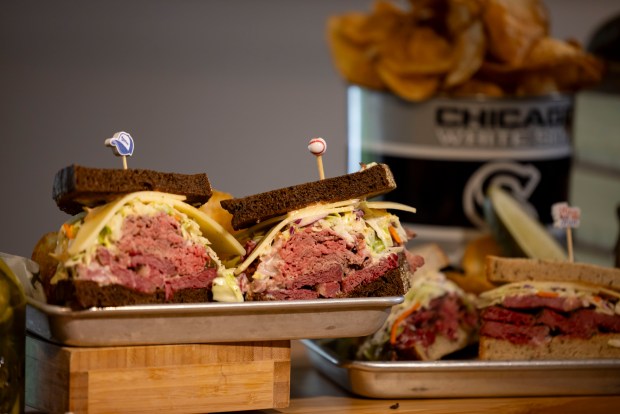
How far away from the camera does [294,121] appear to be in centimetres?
500

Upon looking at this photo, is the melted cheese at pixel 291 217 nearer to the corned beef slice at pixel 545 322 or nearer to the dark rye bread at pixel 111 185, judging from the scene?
the dark rye bread at pixel 111 185

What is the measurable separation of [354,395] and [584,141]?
2.31 metres

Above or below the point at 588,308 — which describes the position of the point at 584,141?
above

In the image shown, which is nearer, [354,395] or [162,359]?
[162,359]

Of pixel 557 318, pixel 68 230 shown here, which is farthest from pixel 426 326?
pixel 68 230

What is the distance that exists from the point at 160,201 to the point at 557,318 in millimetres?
929

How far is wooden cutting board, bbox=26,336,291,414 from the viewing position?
1606 mm

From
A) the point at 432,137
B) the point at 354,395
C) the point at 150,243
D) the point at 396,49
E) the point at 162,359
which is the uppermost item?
the point at 396,49

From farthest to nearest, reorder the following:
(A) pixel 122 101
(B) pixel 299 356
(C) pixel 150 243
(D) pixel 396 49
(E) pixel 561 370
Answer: (A) pixel 122 101
(D) pixel 396 49
(B) pixel 299 356
(E) pixel 561 370
(C) pixel 150 243

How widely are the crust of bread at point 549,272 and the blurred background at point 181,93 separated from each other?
72.6 inches

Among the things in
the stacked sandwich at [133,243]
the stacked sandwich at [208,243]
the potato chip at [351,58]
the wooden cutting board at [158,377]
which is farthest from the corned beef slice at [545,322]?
the potato chip at [351,58]

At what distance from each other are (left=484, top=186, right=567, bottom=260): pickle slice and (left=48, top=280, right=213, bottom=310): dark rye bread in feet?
3.85

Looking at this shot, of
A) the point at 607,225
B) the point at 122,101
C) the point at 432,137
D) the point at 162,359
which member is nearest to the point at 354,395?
the point at 162,359

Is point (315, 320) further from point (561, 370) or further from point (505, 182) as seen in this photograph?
point (505, 182)
